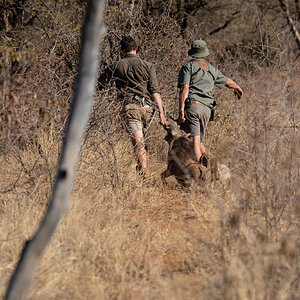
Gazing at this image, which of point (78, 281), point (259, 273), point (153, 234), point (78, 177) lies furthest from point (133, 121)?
point (259, 273)

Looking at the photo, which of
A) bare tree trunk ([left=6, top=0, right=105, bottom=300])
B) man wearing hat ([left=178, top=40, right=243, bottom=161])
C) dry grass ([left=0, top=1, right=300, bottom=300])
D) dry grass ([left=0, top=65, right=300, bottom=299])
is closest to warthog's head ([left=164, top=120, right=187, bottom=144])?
man wearing hat ([left=178, top=40, right=243, bottom=161])

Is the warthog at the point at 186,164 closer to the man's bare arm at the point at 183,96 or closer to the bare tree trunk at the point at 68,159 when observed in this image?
the man's bare arm at the point at 183,96

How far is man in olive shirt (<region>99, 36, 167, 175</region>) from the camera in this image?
20.6 ft

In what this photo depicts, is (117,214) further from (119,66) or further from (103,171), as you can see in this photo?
(119,66)

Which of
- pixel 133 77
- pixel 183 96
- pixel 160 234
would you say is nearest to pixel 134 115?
pixel 133 77

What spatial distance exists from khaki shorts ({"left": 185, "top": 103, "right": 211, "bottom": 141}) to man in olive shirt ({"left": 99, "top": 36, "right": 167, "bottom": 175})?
35 centimetres

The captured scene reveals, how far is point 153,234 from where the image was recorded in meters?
4.48

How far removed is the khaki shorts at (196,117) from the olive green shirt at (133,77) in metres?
0.49

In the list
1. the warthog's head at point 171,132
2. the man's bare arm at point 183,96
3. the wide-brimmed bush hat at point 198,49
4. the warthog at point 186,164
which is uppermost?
the wide-brimmed bush hat at point 198,49

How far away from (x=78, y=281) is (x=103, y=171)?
2361 millimetres

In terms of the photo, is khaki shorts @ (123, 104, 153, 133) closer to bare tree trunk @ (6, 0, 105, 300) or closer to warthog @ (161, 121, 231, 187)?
warthog @ (161, 121, 231, 187)

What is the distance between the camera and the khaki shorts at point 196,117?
630 centimetres

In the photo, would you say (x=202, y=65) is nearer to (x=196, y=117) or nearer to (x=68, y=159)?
(x=196, y=117)

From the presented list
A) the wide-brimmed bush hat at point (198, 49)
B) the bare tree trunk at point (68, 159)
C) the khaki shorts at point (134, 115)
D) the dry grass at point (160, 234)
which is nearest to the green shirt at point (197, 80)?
the wide-brimmed bush hat at point (198, 49)
